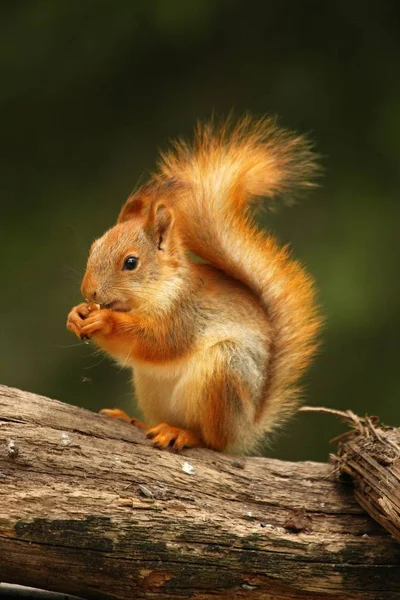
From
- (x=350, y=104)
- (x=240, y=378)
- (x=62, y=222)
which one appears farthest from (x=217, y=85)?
(x=240, y=378)

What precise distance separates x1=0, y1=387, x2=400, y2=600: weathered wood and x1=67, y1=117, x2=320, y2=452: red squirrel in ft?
0.51

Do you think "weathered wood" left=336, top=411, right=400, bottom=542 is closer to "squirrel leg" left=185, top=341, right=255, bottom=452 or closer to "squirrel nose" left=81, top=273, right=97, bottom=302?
"squirrel leg" left=185, top=341, right=255, bottom=452

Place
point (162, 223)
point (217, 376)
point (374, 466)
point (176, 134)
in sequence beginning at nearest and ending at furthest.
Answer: point (374, 466) → point (217, 376) → point (162, 223) → point (176, 134)

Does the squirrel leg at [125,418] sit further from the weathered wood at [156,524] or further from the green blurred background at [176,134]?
the green blurred background at [176,134]

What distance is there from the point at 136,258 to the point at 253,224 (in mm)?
385

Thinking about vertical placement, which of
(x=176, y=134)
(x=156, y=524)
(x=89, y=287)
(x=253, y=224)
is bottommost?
(x=156, y=524)

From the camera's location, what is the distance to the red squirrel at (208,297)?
85.2 inches

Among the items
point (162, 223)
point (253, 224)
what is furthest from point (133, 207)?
point (253, 224)

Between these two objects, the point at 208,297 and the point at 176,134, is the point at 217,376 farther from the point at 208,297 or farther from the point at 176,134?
the point at 176,134

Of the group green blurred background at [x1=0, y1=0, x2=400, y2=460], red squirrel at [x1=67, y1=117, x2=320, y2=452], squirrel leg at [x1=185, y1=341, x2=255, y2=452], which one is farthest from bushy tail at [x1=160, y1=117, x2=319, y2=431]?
green blurred background at [x1=0, y1=0, x2=400, y2=460]

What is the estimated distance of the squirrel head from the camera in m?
2.14

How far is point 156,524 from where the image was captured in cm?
194

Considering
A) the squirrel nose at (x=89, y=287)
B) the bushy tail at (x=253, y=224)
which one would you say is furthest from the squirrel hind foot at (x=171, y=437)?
the squirrel nose at (x=89, y=287)

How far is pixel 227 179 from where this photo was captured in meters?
2.34
